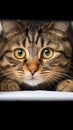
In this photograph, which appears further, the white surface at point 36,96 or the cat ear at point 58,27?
the cat ear at point 58,27

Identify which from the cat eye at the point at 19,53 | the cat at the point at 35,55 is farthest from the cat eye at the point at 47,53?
the cat eye at the point at 19,53

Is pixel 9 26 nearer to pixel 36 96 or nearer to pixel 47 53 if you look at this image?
pixel 47 53

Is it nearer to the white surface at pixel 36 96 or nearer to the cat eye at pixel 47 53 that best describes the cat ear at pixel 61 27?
the cat eye at pixel 47 53

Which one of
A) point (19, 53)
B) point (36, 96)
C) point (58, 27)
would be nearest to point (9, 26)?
point (19, 53)

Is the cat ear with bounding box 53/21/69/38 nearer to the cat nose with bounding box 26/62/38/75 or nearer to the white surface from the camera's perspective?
the cat nose with bounding box 26/62/38/75
